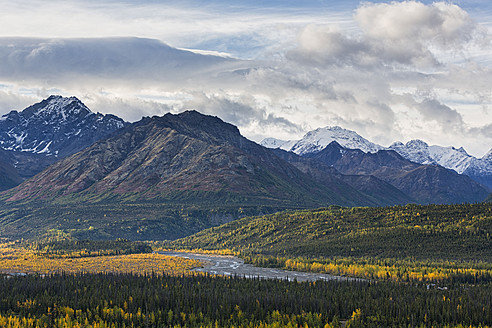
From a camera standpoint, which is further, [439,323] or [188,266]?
[188,266]

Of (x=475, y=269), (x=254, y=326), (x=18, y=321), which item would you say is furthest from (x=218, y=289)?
(x=475, y=269)

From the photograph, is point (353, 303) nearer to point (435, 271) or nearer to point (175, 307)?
point (175, 307)

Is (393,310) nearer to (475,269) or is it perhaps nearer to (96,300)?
(96,300)

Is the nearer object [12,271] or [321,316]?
[321,316]

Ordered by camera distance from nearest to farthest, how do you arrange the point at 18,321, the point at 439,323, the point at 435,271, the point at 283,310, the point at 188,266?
the point at 18,321, the point at 439,323, the point at 283,310, the point at 435,271, the point at 188,266

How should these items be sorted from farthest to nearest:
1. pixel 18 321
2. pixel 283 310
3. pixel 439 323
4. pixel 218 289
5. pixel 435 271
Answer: pixel 435 271 < pixel 218 289 < pixel 283 310 < pixel 439 323 < pixel 18 321

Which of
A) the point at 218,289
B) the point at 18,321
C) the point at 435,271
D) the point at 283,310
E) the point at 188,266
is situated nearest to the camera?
the point at 18,321

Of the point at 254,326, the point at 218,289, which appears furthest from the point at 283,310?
the point at 218,289

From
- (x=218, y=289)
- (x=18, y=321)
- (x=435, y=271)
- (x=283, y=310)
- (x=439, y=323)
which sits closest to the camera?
(x=18, y=321)
